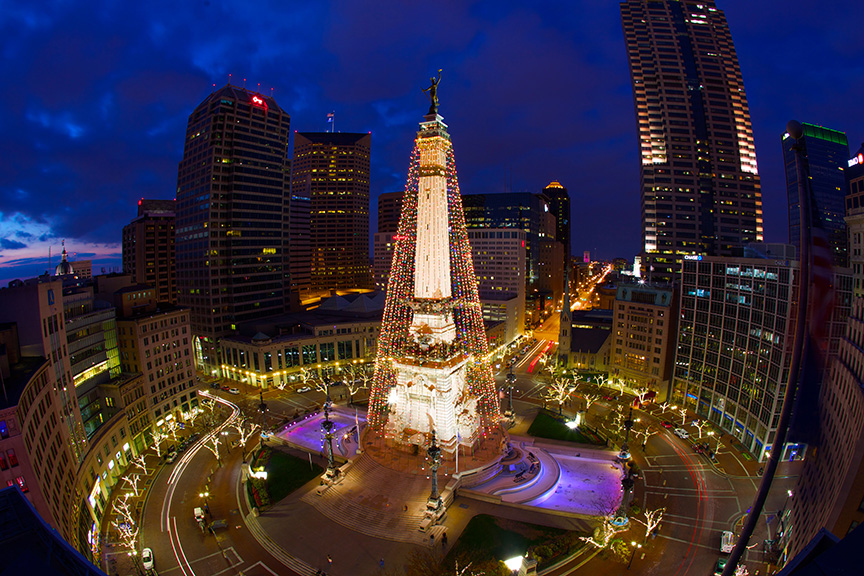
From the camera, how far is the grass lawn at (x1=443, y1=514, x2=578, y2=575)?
34875 mm

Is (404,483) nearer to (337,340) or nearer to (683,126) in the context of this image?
(337,340)

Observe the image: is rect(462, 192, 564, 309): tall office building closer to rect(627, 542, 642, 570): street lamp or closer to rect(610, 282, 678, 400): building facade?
rect(610, 282, 678, 400): building facade

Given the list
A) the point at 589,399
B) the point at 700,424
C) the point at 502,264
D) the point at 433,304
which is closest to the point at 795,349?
the point at 433,304

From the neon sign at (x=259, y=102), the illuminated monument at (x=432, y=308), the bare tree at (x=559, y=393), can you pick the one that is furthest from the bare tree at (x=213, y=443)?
→ the neon sign at (x=259, y=102)

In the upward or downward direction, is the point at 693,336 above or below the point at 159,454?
above

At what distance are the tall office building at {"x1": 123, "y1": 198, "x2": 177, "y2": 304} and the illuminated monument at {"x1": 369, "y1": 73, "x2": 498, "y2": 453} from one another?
354ft

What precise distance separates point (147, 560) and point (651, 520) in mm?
47027

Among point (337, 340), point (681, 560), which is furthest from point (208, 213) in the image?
point (681, 560)

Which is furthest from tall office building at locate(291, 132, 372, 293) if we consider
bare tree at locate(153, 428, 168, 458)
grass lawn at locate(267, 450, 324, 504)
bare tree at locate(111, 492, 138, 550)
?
bare tree at locate(111, 492, 138, 550)

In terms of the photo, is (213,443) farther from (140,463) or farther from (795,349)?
(795,349)

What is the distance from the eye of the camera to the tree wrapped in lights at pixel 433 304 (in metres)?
51.4

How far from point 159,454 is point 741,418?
81.6 meters

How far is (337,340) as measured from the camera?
89.5m

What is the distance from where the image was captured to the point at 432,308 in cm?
5200
